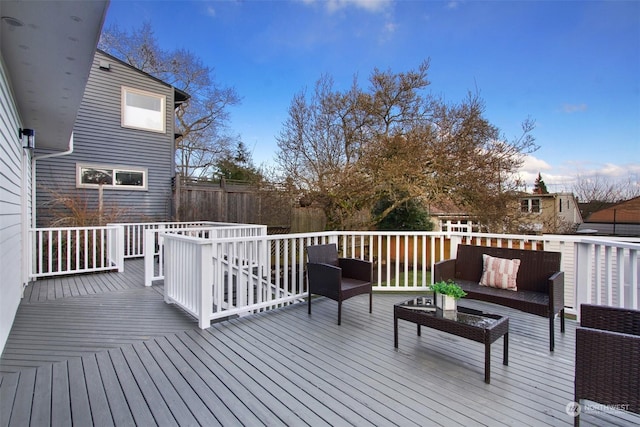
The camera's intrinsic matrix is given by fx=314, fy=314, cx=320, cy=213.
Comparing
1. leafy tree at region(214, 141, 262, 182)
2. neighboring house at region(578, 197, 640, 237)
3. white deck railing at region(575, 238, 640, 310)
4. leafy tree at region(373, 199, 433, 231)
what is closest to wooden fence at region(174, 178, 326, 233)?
leafy tree at region(373, 199, 433, 231)

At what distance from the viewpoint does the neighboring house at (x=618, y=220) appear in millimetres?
16984

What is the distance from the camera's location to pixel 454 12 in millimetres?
7027

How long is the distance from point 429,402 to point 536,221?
9.35 meters

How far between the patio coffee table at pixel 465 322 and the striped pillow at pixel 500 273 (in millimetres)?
1005

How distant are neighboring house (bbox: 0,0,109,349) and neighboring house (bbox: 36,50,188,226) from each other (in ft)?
14.5

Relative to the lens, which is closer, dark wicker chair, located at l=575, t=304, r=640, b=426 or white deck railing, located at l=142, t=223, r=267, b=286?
dark wicker chair, located at l=575, t=304, r=640, b=426

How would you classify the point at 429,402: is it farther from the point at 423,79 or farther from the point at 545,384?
the point at 423,79

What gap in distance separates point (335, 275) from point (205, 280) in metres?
1.41

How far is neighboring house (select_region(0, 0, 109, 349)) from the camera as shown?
2.05 m

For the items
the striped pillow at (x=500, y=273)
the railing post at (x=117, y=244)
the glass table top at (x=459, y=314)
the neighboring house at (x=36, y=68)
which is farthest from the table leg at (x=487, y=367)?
the railing post at (x=117, y=244)

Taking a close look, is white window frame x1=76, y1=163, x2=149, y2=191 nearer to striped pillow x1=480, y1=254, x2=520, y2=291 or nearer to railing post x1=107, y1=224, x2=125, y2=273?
railing post x1=107, y1=224, x2=125, y2=273

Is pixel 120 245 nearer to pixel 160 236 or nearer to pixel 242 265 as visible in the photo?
pixel 160 236

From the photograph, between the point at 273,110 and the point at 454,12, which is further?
the point at 273,110

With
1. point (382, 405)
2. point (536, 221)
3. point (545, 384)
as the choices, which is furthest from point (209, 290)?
point (536, 221)
